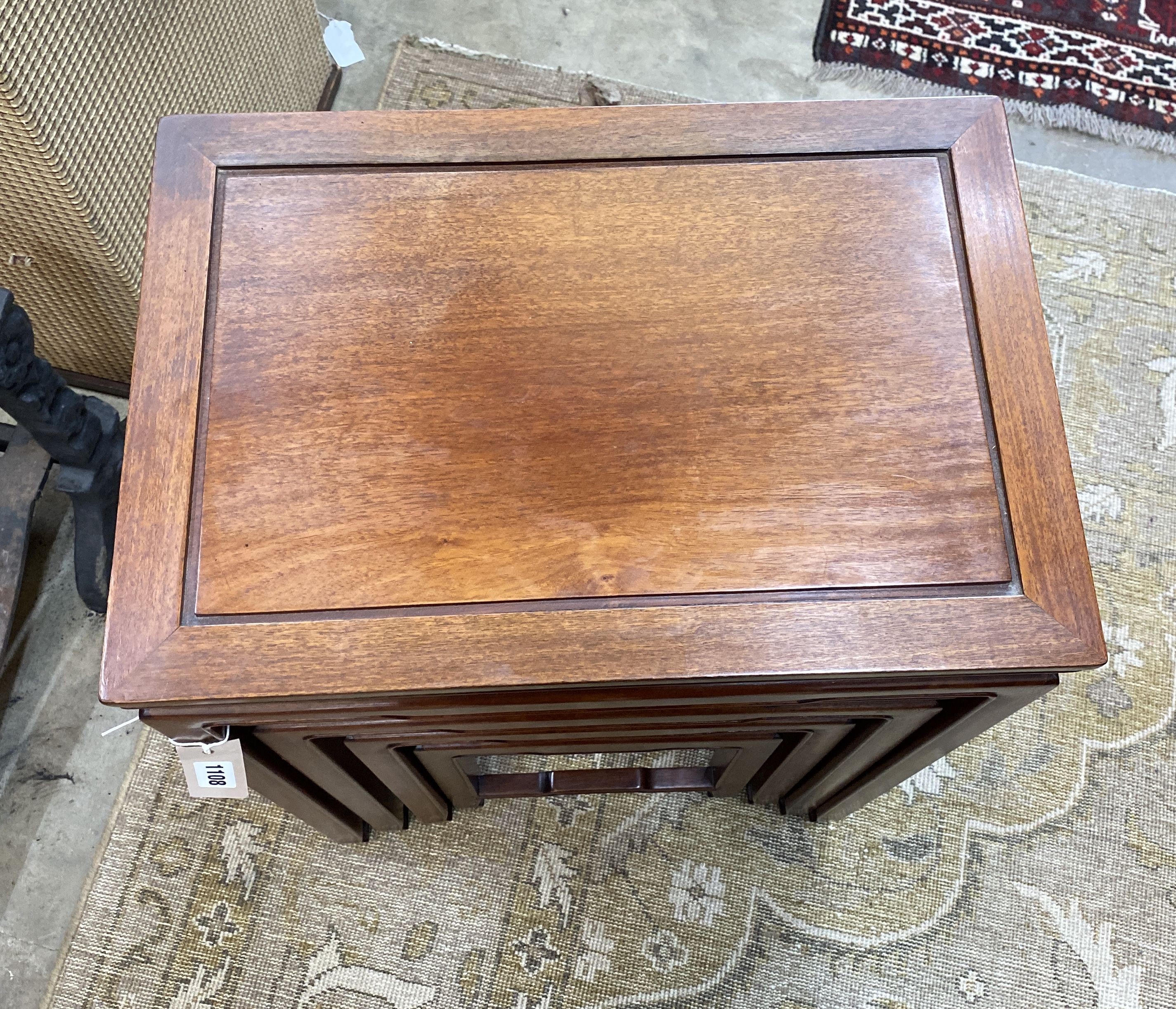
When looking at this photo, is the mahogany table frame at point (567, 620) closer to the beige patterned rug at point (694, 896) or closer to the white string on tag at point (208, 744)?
the white string on tag at point (208, 744)

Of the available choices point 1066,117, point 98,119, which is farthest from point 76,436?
point 1066,117

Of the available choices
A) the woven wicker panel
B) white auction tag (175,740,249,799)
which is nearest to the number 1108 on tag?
white auction tag (175,740,249,799)

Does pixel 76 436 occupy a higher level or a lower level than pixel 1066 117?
lower

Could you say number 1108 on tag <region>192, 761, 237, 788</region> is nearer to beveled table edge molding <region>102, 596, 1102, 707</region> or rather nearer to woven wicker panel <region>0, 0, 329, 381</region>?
beveled table edge molding <region>102, 596, 1102, 707</region>

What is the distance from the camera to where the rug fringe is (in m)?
1.25

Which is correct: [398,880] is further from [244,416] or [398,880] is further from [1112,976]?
[1112,976]

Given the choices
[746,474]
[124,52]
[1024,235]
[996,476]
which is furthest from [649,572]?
[124,52]

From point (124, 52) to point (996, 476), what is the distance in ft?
2.54

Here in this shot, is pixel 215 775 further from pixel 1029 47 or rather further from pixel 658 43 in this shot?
pixel 1029 47

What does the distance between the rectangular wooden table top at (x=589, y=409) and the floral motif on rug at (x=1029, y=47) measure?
77 centimetres

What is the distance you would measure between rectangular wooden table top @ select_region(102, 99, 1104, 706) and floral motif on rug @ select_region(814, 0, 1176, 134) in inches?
30.2

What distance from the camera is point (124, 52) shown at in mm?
786

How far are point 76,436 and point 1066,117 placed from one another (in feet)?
4.21

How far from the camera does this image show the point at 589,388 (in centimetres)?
57
